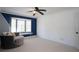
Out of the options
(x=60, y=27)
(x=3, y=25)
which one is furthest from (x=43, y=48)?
(x=3, y=25)

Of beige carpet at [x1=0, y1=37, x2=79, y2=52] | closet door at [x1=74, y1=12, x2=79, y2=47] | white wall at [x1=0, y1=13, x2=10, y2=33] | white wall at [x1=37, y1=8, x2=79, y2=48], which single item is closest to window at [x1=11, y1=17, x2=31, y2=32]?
white wall at [x1=0, y1=13, x2=10, y2=33]

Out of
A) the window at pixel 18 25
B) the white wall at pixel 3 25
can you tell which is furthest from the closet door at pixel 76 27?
the white wall at pixel 3 25

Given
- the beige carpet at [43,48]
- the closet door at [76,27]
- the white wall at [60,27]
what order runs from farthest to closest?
the white wall at [60,27] < the closet door at [76,27] < the beige carpet at [43,48]

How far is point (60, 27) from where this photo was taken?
4.23 metres

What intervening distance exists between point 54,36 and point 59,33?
0.47 metres

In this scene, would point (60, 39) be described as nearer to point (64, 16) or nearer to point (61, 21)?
point (61, 21)

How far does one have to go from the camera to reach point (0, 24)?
3.55 m

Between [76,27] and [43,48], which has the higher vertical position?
[76,27]

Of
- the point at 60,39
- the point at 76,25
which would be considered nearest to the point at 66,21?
the point at 76,25

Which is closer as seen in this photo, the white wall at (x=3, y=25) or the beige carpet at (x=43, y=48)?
the beige carpet at (x=43, y=48)

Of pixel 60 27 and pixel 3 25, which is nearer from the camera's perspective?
pixel 3 25

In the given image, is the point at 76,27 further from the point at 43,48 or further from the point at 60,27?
the point at 43,48

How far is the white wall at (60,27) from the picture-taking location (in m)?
3.47

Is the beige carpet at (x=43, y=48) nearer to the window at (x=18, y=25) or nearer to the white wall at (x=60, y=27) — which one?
the white wall at (x=60, y=27)
